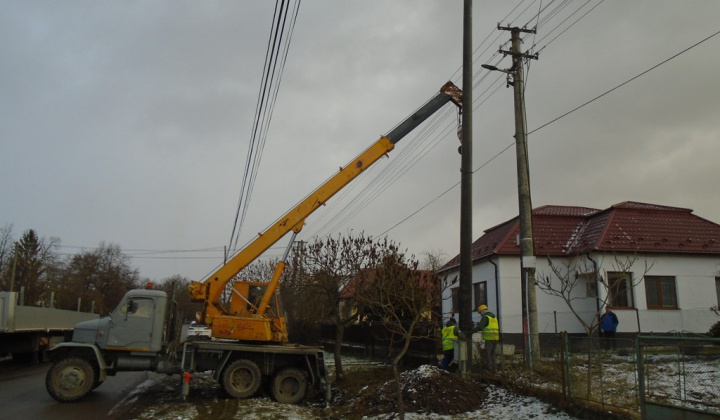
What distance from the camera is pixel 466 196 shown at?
12.7m

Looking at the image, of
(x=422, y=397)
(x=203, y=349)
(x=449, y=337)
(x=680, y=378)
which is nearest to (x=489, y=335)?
(x=449, y=337)

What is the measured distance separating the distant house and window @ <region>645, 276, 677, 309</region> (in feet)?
0.12

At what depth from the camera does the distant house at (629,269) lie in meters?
20.5

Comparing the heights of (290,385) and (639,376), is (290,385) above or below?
below

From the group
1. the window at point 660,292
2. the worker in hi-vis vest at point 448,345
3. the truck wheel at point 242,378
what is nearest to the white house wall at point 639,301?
the window at point 660,292

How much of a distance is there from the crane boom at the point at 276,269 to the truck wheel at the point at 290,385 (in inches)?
40.4

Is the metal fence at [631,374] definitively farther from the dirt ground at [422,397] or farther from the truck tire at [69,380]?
the truck tire at [69,380]

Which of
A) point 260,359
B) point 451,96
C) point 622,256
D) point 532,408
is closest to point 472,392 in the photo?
point 532,408

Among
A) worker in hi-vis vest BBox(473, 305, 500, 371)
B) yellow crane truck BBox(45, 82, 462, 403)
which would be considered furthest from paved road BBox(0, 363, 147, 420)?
worker in hi-vis vest BBox(473, 305, 500, 371)

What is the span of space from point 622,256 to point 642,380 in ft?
47.6

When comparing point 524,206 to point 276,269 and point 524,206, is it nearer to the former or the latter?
point 524,206

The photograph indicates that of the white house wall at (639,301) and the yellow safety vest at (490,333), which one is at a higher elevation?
the white house wall at (639,301)

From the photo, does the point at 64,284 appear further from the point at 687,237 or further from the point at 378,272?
the point at 687,237

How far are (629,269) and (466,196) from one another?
1150 centimetres
